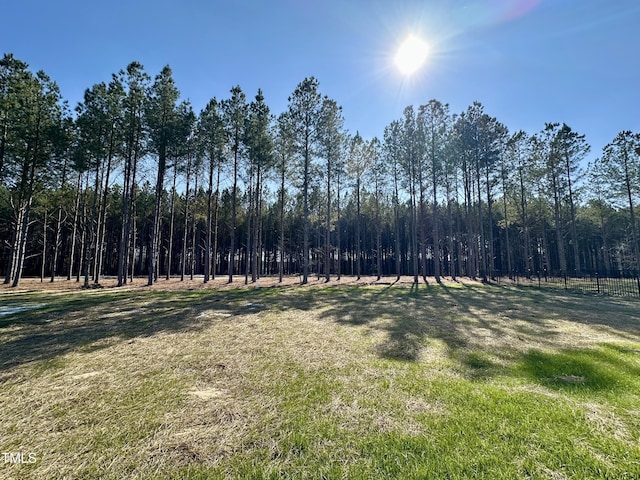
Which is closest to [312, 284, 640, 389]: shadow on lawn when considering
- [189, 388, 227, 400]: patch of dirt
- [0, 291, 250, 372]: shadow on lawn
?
[189, 388, 227, 400]: patch of dirt

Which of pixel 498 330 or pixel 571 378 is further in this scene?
pixel 498 330

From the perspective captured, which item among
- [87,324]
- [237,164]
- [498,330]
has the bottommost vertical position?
[498,330]

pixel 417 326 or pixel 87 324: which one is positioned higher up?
pixel 87 324

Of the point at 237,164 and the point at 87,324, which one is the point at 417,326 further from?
the point at 237,164

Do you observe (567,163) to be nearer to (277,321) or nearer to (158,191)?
(277,321)

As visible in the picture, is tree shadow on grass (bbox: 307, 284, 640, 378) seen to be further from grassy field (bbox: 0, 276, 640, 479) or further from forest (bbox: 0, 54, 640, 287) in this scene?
forest (bbox: 0, 54, 640, 287)

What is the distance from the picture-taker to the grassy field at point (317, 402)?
2328 mm

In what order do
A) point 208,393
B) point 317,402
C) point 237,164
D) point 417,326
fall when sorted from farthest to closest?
point 237,164
point 417,326
point 208,393
point 317,402

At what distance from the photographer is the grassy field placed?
2328mm

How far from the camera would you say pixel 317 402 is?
3.41m

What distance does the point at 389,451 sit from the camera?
247 cm

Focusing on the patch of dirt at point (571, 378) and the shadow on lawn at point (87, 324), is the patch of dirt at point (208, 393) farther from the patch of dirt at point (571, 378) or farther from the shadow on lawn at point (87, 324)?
the patch of dirt at point (571, 378)

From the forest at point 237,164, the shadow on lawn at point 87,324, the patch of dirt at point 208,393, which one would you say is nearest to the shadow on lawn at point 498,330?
the patch of dirt at point 208,393

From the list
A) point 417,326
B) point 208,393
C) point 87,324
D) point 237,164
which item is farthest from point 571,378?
point 237,164
